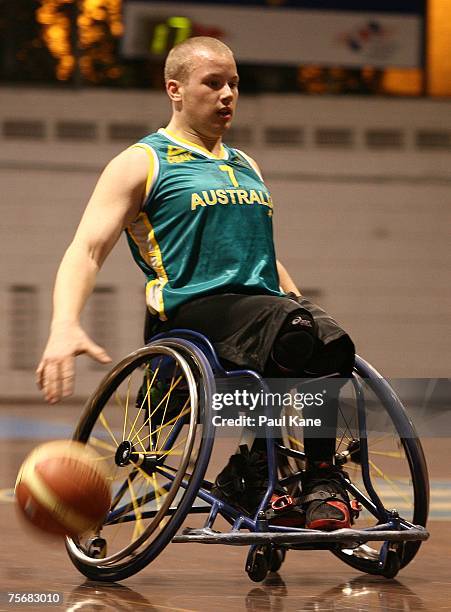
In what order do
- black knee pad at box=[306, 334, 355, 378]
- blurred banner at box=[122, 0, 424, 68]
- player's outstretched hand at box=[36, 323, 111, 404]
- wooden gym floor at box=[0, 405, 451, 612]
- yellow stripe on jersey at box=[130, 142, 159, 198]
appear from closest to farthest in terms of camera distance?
player's outstretched hand at box=[36, 323, 111, 404] → wooden gym floor at box=[0, 405, 451, 612] → black knee pad at box=[306, 334, 355, 378] → yellow stripe on jersey at box=[130, 142, 159, 198] → blurred banner at box=[122, 0, 424, 68]

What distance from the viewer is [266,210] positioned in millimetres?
3838

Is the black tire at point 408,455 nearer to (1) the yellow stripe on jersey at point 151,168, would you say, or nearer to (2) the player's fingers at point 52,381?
(1) the yellow stripe on jersey at point 151,168

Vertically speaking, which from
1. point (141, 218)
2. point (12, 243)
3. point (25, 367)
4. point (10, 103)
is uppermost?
point (141, 218)

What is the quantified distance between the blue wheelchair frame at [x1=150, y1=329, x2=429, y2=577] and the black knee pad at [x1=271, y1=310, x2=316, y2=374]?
0.28ft

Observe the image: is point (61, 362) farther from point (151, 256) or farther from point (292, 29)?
point (292, 29)

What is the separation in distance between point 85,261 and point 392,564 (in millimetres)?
1171

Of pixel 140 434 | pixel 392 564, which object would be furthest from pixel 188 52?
pixel 392 564

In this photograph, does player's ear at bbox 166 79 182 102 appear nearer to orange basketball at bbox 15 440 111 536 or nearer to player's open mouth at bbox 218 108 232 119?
player's open mouth at bbox 218 108 232 119

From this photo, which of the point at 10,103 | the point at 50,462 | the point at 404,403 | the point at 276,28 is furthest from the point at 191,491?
the point at 10,103

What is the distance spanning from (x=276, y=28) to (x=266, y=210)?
9200 millimetres

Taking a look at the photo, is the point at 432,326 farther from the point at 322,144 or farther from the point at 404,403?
the point at 404,403

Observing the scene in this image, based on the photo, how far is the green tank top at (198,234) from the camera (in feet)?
12.3

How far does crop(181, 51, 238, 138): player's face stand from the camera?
3814mm

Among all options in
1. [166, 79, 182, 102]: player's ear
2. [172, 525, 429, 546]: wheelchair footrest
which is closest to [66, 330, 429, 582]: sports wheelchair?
[172, 525, 429, 546]: wheelchair footrest
